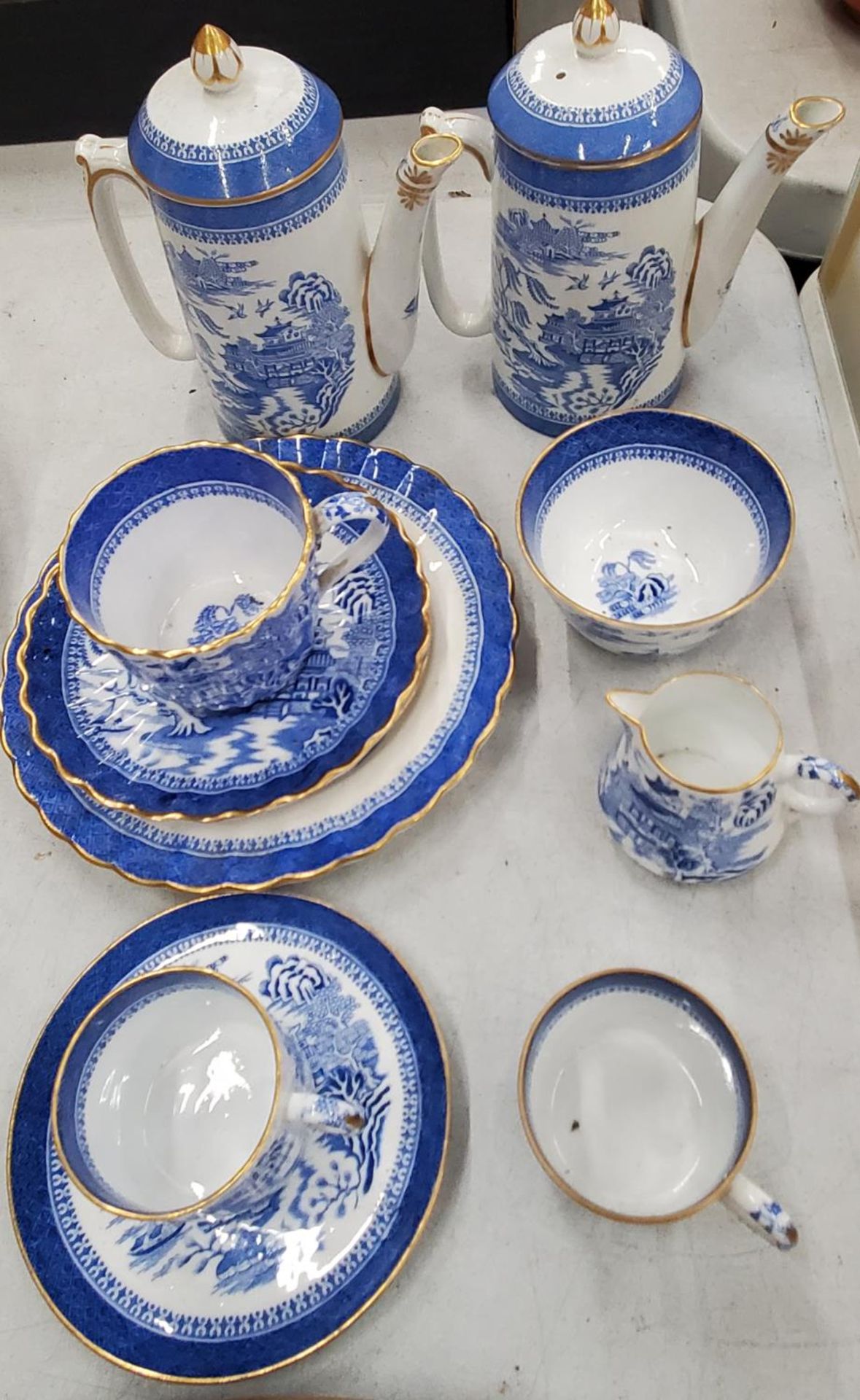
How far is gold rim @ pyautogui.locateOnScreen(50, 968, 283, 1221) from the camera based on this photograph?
0.39m

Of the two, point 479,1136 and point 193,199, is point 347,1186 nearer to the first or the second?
point 479,1136

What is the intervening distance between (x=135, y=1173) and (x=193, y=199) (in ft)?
1.60

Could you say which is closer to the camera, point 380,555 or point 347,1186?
point 347,1186

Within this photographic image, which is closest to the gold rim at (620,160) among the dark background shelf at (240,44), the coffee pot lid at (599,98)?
the coffee pot lid at (599,98)

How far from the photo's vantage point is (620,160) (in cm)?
52

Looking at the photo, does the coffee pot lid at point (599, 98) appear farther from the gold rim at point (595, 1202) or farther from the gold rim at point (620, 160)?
the gold rim at point (595, 1202)

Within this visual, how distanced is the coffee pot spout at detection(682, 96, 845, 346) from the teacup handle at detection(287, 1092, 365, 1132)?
0.51m

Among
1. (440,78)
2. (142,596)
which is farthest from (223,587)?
(440,78)

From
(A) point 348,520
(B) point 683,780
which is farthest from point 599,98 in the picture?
(B) point 683,780

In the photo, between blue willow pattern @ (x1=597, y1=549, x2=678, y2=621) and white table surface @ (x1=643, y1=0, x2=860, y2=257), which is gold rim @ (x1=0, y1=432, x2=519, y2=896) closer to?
blue willow pattern @ (x1=597, y1=549, x2=678, y2=621)

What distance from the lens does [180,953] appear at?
0.52m

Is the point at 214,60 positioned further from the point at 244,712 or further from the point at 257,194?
the point at 244,712

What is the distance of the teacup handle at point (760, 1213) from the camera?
41 centimetres

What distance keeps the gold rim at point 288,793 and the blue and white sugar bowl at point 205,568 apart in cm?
5
